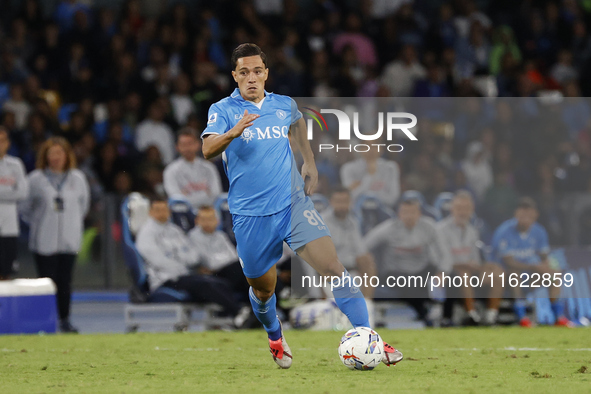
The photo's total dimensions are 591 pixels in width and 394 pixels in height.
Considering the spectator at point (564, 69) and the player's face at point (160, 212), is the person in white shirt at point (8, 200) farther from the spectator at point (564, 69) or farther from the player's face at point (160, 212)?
the spectator at point (564, 69)

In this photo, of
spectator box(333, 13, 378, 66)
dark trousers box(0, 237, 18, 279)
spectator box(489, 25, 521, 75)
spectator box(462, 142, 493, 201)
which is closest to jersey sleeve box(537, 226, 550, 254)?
spectator box(462, 142, 493, 201)

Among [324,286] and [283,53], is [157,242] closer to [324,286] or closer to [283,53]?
[324,286]

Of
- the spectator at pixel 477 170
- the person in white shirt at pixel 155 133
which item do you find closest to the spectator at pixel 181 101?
the person in white shirt at pixel 155 133

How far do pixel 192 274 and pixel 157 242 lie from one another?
586 millimetres

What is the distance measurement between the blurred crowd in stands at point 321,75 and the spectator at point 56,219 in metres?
1.65

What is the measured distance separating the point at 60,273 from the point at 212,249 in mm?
1888

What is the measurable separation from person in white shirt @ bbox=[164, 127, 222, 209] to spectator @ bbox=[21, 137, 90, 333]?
49.2 inches

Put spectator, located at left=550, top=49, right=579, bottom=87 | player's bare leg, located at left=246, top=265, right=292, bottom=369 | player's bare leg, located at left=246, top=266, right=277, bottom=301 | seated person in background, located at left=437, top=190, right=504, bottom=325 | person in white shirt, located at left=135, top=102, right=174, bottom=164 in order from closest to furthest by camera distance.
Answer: player's bare leg, located at left=246, top=266, right=277, bottom=301 < player's bare leg, located at left=246, top=265, right=292, bottom=369 < seated person in background, located at left=437, top=190, right=504, bottom=325 < person in white shirt, located at left=135, top=102, right=174, bottom=164 < spectator, located at left=550, top=49, right=579, bottom=87

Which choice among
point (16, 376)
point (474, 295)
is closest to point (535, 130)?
point (474, 295)

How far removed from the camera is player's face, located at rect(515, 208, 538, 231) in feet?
36.7

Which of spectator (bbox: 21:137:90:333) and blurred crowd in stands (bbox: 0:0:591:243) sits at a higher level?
blurred crowd in stands (bbox: 0:0:591:243)

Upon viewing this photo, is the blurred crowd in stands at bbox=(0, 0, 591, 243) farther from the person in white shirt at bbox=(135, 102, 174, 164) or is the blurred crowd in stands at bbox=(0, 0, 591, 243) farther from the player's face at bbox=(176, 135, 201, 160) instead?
the player's face at bbox=(176, 135, 201, 160)

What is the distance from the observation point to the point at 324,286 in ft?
35.8

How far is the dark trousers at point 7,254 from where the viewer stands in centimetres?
1097
